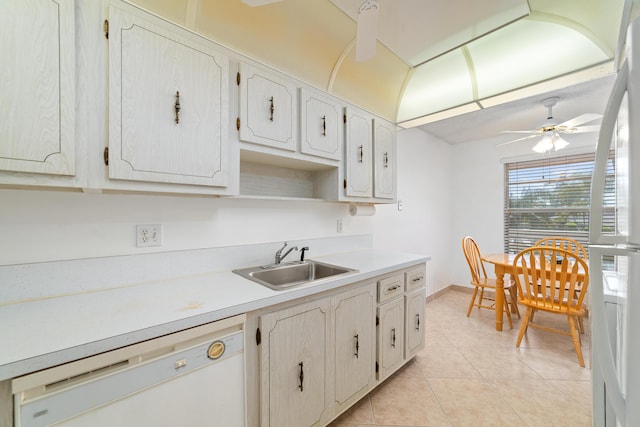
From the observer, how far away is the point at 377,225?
2.66 m

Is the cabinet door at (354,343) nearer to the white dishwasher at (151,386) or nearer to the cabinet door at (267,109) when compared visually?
the white dishwasher at (151,386)

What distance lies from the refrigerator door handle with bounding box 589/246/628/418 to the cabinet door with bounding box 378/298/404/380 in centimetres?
111

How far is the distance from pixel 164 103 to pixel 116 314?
0.88m

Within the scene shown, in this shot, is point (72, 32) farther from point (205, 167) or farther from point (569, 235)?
point (569, 235)

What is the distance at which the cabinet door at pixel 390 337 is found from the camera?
1658mm

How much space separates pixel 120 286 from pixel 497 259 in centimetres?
334

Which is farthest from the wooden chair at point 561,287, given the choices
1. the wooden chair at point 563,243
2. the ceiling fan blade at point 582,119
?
the ceiling fan blade at point 582,119

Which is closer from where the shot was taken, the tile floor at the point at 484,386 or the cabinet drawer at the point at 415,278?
the tile floor at the point at 484,386

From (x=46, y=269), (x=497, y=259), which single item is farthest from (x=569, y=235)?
(x=46, y=269)

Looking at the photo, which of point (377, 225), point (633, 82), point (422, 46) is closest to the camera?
point (633, 82)

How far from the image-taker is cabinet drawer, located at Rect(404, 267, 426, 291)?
6.16 ft

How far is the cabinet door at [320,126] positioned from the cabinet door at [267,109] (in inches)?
2.6

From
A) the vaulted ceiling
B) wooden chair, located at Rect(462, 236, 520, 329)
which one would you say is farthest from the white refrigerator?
wooden chair, located at Rect(462, 236, 520, 329)

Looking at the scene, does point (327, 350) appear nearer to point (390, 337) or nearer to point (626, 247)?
point (390, 337)
